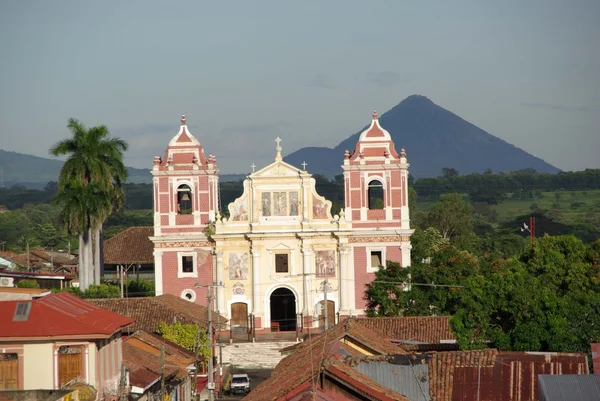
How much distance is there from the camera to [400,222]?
263ft

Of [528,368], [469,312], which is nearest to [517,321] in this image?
[469,312]

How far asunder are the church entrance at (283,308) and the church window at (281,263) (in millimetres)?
1154

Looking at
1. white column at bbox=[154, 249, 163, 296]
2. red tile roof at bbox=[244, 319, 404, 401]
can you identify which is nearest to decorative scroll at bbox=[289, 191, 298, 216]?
white column at bbox=[154, 249, 163, 296]

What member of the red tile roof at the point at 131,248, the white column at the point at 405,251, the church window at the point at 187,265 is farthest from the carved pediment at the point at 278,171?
the red tile roof at the point at 131,248

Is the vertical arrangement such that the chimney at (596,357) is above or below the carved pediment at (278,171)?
below

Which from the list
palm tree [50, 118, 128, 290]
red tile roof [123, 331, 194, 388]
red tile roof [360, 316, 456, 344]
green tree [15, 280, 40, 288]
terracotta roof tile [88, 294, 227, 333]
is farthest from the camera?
palm tree [50, 118, 128, 290]

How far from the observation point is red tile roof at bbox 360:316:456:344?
185 feet

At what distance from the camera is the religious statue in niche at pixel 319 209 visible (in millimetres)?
80375

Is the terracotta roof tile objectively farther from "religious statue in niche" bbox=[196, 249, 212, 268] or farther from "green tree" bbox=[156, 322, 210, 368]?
"religious statue in niche" bbox=[196, 249, 212, 268]

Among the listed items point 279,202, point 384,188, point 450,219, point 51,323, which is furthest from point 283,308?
point 450,219

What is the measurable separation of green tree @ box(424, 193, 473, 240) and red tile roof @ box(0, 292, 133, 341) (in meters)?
111

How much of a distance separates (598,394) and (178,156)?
56406 mm

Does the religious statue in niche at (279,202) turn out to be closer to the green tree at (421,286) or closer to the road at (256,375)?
the green tree at (421,286)

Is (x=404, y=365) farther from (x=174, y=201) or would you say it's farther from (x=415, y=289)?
(x=174, y=201)
